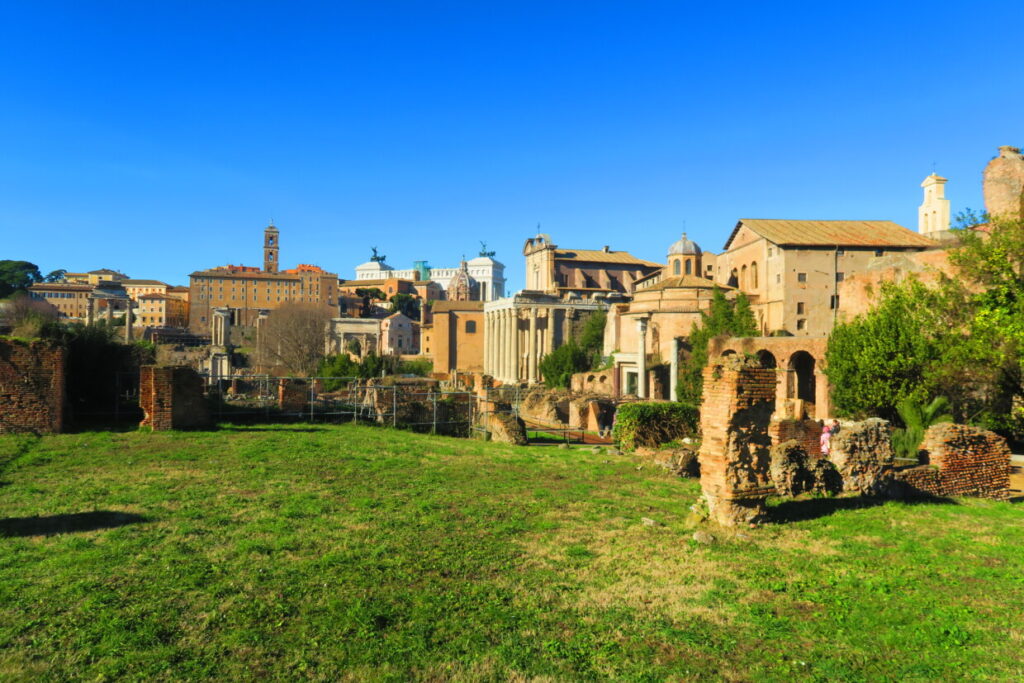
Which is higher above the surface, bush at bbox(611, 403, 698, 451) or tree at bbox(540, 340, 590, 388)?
tree at bbox(540, 340, 590, 388)

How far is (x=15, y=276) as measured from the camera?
9594cm

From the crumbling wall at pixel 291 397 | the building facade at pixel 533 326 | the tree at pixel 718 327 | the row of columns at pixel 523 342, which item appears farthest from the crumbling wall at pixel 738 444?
the row of columns at pixel 523 342

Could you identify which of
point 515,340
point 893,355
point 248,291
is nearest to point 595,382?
point 515,340

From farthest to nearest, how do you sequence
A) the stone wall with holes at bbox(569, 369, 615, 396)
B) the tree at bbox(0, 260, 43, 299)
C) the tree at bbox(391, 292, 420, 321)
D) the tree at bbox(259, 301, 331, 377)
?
the tree at bbox(391, 292, 420, 321)
the tree at bbox(0, 260, 43, 299)
the tree at bbox(259, 301, 331, 377)
the stone wall with holes at bbox(569, 369, 615, 396)

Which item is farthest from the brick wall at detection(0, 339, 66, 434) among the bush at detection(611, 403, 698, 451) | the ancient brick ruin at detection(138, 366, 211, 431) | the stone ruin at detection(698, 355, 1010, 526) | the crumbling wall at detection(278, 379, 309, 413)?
the bush at detection(611, 403, 698, 451)

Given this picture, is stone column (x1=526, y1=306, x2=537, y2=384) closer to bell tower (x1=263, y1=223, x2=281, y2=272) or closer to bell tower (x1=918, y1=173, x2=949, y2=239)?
bell tower (x1=918, y1=173, x2=949, y2=239)

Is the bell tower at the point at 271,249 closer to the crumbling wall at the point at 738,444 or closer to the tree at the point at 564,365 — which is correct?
the tree at the point at 564,365

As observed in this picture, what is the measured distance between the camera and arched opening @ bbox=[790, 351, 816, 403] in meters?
34.3

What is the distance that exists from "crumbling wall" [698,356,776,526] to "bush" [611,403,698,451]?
9.24m

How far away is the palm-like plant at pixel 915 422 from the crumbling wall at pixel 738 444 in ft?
23.7

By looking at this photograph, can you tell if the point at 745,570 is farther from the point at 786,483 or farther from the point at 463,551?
the point at 786,483

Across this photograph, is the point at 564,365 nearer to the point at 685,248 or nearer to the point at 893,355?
the point at 685,248

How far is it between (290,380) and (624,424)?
10.3m

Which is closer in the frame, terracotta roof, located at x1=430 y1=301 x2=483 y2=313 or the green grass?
the green grass
